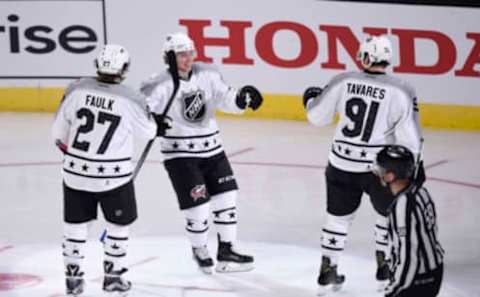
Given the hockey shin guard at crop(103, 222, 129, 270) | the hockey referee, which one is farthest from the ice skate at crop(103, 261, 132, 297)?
the hockey referee

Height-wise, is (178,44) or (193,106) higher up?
(178,44)

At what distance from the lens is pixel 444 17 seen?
10.6 metres

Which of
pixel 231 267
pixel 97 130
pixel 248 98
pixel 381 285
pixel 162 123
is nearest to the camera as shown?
pixel 97 130

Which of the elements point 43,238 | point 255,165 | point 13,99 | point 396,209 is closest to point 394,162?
point 396,209

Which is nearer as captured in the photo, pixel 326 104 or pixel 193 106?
pixel 326 104

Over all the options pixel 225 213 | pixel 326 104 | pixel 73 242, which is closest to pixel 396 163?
pixel 326 104

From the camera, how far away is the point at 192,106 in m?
6.60

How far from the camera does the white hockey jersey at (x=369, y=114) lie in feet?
19.9

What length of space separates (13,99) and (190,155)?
A: 220 inches

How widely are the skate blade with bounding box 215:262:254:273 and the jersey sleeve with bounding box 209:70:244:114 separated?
2.84 feet

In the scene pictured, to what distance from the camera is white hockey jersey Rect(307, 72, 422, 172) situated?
19.9 feet

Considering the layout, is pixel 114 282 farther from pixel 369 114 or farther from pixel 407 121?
pixel 407 121

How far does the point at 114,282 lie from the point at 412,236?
2.35 meters

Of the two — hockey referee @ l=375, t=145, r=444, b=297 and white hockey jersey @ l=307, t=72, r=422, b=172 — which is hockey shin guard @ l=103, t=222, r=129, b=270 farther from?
hockey referee @ l=375, t=145, r=444, b=297
